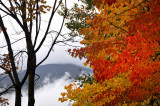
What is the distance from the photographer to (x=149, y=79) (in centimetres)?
542

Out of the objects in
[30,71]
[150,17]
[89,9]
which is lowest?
[30,71]

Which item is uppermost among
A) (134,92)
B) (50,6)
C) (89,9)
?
(89,9)

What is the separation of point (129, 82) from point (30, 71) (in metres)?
3.46

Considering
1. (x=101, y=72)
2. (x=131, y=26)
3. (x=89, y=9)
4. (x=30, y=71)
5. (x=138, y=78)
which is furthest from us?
(x=89, y=9)

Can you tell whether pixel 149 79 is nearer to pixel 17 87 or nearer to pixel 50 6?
pixel 50 6

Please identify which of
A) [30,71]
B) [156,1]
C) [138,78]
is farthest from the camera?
[30,71]

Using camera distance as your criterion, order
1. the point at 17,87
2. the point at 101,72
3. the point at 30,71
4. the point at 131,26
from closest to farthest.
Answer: the point at 131,26 → the point at 30,71 → the point at 17,87 → the point at 101,72

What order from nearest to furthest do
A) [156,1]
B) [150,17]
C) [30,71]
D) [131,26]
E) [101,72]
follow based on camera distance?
[156,1]
[150,17]
[131,26]
[30,71]
[101,72]

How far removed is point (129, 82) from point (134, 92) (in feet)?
1.26

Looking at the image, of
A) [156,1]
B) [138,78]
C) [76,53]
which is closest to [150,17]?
[156,1]

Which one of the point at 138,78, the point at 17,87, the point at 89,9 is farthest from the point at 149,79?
the point at 89,9

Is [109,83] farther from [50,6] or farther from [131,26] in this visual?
[50,6]

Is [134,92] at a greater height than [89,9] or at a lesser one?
lesser

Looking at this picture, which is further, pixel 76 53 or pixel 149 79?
pixel 76 53
